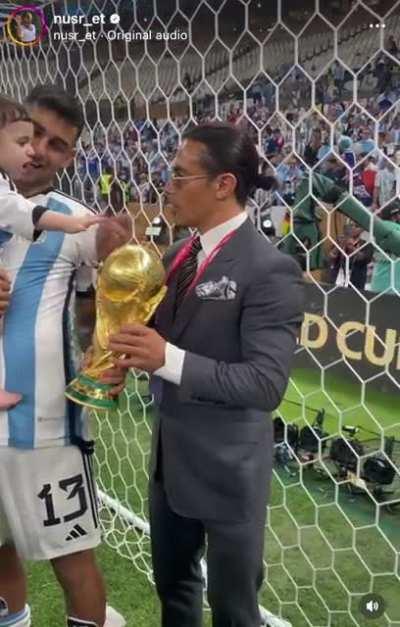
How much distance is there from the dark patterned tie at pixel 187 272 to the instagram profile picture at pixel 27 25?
1176 mm

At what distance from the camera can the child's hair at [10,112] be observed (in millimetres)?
1026

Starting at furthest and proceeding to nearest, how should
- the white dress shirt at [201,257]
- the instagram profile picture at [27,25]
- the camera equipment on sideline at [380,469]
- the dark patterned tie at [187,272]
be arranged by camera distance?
the instagram profile picture at [27,25], the camera equipment on sideline at [380,469], the dark patterned tie at [187,272], the white dress shirt at [201,257]

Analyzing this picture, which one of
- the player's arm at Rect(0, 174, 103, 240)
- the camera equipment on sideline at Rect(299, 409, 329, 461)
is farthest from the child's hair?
the camera equipment on sideline at Rect(299, 409, 329, 461)

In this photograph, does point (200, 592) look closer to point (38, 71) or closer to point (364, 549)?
point (364, 549)

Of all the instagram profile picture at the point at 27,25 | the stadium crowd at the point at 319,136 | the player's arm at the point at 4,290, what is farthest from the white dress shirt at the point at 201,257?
the instagram profile picture at the point at 27,25

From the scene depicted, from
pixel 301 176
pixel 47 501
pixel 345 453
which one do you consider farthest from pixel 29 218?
pixel 345 453

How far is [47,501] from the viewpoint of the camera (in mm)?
1125

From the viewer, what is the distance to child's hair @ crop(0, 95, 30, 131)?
1026 millimetres

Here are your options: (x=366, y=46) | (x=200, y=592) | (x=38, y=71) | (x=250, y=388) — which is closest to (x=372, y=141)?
(x=366, y=46)

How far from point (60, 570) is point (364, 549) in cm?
95

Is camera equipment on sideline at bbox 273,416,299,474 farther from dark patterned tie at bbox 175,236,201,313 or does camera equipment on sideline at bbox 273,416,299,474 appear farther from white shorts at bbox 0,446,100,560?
dark patterned tie at bbox 175,236,201,313

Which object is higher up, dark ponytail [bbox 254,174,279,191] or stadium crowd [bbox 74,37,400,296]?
stadium crowd [bbox 74,37,400,296]

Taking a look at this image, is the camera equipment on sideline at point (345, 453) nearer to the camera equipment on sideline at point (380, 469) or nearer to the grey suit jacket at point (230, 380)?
the camera equipment on sideline at point (380, 469)

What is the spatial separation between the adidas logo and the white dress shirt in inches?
14.8
